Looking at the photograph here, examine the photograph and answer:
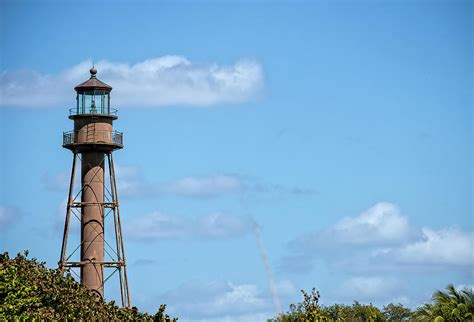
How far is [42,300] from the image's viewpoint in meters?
62.5

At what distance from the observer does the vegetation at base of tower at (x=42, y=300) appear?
59.2 m

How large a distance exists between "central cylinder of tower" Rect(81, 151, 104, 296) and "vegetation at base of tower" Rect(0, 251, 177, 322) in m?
9.25

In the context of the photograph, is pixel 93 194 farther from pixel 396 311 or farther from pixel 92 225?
pixel 396 311

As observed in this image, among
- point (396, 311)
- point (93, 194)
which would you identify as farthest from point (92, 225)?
point (396, 311)

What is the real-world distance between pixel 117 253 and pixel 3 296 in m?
A: 16.3

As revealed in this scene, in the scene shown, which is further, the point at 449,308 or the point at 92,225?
the point at 92,225

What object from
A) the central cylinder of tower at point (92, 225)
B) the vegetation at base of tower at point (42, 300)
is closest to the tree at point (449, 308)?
the vegetation at base of tower at point (42, 300)

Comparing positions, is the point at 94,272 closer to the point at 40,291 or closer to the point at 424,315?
the point at 40,291

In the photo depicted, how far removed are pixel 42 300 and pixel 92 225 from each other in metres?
14.6

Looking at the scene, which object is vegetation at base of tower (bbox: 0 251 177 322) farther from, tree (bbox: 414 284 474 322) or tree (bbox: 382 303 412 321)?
tree (bbox: 382 303 412 321)

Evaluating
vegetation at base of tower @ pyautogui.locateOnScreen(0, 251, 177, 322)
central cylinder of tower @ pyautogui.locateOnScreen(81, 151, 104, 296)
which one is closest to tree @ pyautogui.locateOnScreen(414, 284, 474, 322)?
vegetation at base of tower @ pyautogui.locateOnScreen(0, 251, 177, 322)

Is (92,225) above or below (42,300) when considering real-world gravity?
above

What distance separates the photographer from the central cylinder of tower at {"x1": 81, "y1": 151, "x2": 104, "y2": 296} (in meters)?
76.0

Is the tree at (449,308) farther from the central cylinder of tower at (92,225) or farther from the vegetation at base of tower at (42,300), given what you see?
the central cylinder of tower at (92,225)
